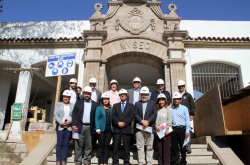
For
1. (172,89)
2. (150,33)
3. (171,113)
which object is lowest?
(171,113)

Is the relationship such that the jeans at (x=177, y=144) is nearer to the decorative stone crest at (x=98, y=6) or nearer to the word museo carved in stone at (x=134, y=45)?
the word museo carved in stone at (x=134, y=45)

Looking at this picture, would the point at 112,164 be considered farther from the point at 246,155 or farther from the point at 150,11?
the point at 150,11

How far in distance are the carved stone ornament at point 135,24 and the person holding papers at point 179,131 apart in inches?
220

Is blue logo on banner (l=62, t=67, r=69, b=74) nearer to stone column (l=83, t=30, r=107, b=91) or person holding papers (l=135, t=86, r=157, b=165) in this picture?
stone column (l=83, t=30, r=107, b=91)

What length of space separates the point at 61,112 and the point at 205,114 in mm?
4706

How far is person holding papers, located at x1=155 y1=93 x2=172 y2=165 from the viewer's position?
19.6ft

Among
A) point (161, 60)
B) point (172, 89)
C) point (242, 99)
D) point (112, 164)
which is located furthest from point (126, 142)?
point (161, 60)

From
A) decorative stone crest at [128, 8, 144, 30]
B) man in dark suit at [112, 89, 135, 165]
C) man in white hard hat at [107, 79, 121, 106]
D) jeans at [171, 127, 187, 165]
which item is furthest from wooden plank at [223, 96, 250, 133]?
decorative stone crest at [128, 8, 144, 30]

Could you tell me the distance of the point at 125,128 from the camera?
20.4 feet

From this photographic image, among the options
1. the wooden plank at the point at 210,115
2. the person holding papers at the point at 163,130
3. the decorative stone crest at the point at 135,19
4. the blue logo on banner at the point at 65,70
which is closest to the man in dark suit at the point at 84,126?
the person holding papers at the point at 163,130

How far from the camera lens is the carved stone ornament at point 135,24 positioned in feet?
37.2

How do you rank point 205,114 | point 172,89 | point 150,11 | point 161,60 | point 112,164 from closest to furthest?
point 112,164
point 205,114
point 172,89
point 161,60
point 150,11

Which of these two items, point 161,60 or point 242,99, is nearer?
point 242,99

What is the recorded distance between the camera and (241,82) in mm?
11375
